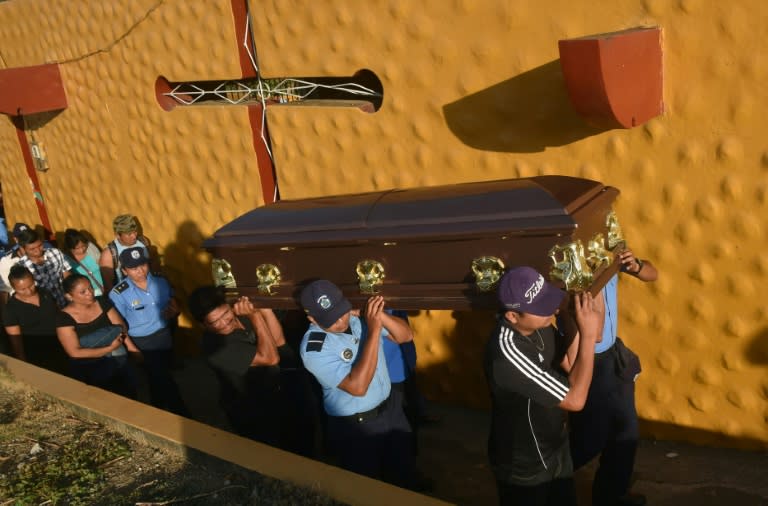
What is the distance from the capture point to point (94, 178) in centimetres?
614

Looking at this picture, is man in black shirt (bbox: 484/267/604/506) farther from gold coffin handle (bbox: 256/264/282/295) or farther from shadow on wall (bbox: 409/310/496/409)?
shadow on wall (bbox: 409/310/496/409)

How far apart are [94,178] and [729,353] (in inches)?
203

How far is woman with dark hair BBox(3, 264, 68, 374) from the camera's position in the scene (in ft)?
15.0

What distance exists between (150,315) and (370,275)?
2223mm

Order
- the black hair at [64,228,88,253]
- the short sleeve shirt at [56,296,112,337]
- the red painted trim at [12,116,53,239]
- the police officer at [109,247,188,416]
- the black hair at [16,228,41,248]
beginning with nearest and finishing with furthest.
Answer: the short sleeve shirt at [56,296,112,337] < the police officer at [109,247,188,416] < the black hair at [16,228,41,248] < the black hair at [64,228,88,253] < the red painted trim at [12,116,53,239]

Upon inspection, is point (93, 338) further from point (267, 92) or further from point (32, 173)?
point (32, 173)

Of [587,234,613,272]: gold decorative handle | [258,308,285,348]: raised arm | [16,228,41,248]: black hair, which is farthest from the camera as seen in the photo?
[16,228,41,248]: black hair

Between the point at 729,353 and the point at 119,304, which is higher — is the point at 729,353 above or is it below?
below

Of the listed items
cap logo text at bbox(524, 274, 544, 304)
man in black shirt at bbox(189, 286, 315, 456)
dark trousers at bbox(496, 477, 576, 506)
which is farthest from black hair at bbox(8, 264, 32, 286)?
cap logo text at bbox(524, 274, 544, 304)

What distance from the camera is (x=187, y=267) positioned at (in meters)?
5.69

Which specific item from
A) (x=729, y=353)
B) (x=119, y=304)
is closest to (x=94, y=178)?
(x=119, y=304)

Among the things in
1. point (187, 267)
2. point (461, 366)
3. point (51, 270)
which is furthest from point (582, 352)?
point (51, 270)

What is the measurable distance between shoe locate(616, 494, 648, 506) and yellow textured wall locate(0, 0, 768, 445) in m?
0.64

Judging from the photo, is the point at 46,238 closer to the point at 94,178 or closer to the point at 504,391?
the point at 94,178
